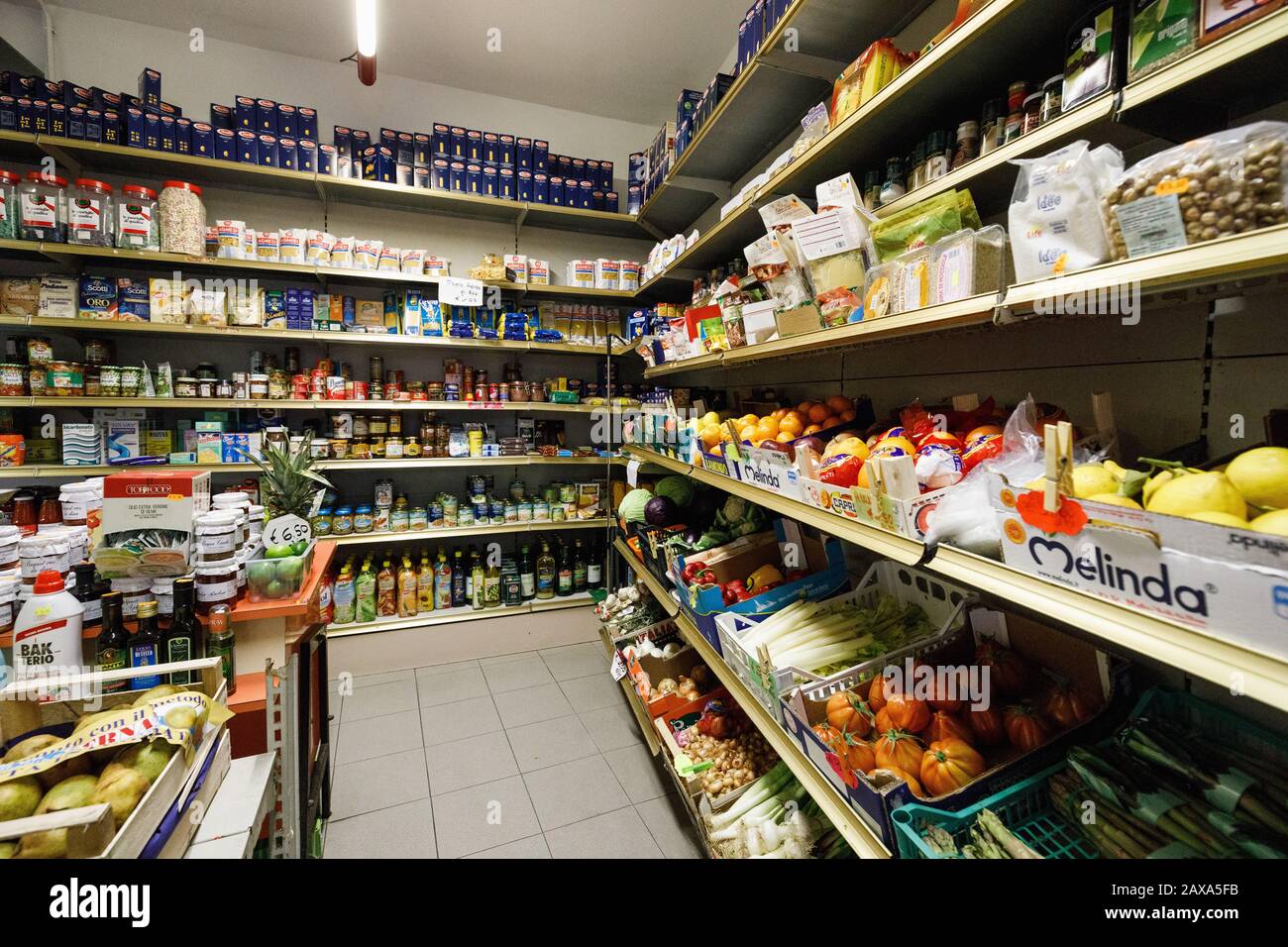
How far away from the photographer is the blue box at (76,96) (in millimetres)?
2908

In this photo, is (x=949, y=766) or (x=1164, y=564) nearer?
(x=1164, y=564)

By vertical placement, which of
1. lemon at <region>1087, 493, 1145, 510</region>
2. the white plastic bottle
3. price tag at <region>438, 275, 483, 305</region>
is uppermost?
price tag at <region>438, 275, 483, 305</region>

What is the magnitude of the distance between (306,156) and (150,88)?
845mm

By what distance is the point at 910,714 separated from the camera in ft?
4.00

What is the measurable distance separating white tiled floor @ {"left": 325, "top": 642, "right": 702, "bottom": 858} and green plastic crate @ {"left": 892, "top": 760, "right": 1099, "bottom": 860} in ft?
4.52

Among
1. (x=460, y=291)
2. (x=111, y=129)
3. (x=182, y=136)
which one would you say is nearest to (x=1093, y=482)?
(x=460, y=291)

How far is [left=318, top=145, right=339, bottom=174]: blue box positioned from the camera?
10.9ft

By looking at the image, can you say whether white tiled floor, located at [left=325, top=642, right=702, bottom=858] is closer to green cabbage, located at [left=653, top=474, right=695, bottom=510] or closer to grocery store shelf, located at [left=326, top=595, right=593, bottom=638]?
grocery store shelf, located at [left=326, top=595, right=593, bottom=638]

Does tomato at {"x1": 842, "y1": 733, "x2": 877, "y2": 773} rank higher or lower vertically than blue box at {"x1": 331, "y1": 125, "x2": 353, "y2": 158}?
lower

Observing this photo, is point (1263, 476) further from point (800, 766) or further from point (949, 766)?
point (800, 766)

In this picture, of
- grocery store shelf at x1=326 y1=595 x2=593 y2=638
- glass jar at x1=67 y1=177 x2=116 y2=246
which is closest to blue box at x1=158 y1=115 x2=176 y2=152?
glass jar at x1=67 y1=177 x2=116 y2=246

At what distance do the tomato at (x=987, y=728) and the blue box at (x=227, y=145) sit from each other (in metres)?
4.44

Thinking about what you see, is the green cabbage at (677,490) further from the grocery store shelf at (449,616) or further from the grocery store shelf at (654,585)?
the grocery store shelf at (449,616)

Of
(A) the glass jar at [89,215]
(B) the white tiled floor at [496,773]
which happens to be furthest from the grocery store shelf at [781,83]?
(A) the glass jar at [89,215]
